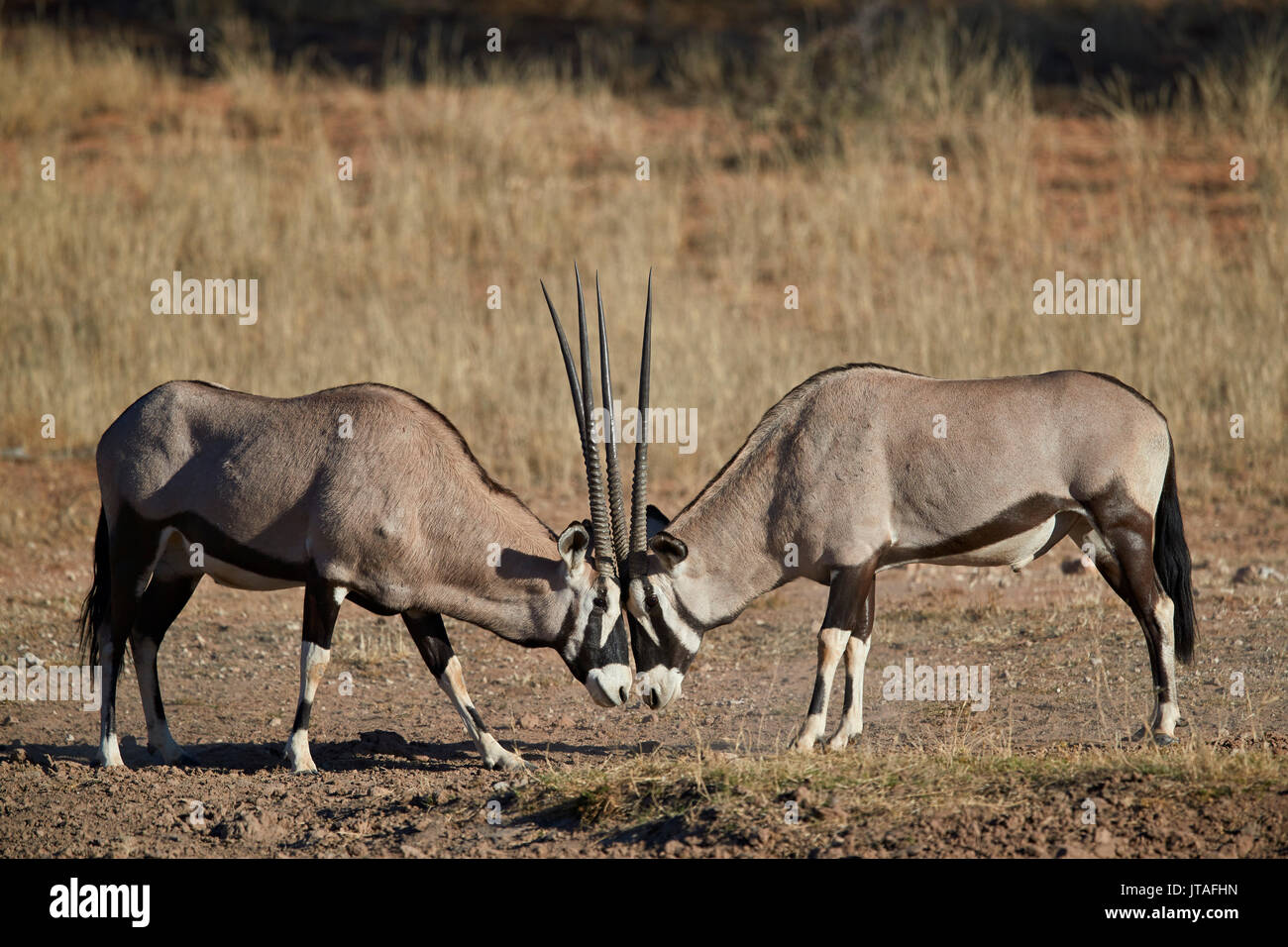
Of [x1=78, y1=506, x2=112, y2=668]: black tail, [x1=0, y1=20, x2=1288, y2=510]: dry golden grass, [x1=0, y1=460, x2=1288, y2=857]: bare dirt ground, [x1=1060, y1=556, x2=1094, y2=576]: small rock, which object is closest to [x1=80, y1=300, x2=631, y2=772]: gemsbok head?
[x1=78, y1=506, x2=112, y2=668]: black tail

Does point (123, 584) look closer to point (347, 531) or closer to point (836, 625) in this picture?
point (347, 531)

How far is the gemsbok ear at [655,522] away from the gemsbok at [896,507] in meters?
0.11

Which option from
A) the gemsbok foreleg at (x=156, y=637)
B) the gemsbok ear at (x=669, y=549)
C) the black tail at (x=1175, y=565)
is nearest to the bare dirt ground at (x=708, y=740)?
the gemsbok foreleg at (x=156, y=637)

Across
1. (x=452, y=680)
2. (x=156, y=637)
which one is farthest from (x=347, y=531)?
(x=156, y=637)

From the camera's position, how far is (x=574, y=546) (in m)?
6.20

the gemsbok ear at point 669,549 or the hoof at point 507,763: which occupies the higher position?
the gemsbok ear at point 669,549

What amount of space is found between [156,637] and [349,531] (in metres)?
1.33

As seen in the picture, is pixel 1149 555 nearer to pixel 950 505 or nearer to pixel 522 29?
pixel 950 505

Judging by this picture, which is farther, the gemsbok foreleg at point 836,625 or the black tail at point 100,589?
the black tail at point 100,589

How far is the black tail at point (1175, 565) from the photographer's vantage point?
6.65 metres

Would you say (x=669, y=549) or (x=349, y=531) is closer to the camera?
(x=349, y=531)

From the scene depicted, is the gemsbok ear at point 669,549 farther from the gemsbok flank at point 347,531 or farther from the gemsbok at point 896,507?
the gemsbok flank at point 347,531

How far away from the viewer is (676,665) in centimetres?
650

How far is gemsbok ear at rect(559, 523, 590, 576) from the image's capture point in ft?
20.0
